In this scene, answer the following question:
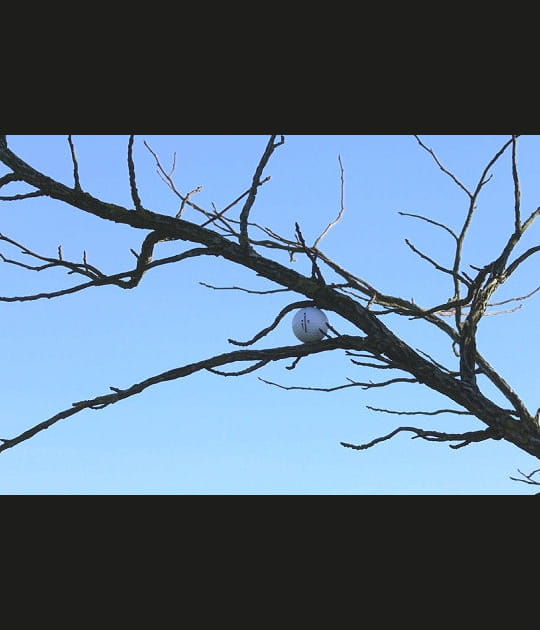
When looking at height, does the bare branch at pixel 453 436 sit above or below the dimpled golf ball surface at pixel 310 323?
below

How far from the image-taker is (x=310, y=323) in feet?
11.2

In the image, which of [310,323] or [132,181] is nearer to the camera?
[132,181]

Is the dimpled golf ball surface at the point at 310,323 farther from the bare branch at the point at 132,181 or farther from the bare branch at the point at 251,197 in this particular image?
the bare branch at the point at 132,181

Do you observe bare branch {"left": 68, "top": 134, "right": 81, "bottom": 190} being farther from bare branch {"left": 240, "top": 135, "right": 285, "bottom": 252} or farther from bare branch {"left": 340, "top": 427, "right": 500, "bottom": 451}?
bare branch {"left": 340, "top": 427, "right": 500, "bottom": 451}

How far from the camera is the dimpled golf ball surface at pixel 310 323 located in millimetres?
3404

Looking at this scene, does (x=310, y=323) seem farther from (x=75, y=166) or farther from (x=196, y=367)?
(x=75, y=166)

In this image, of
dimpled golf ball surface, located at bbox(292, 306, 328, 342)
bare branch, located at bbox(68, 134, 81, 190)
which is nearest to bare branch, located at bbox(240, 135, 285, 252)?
dimpled golf ball surface, located at bbox(292, 306, 328, 342)

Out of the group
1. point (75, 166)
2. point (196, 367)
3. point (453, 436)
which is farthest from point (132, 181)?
point (453, 436)

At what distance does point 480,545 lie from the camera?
1.62m

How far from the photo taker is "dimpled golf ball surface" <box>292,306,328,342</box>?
11.2 feet

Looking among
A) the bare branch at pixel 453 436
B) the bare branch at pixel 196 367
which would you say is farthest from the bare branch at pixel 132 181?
the bare branch at pixel 453 436
